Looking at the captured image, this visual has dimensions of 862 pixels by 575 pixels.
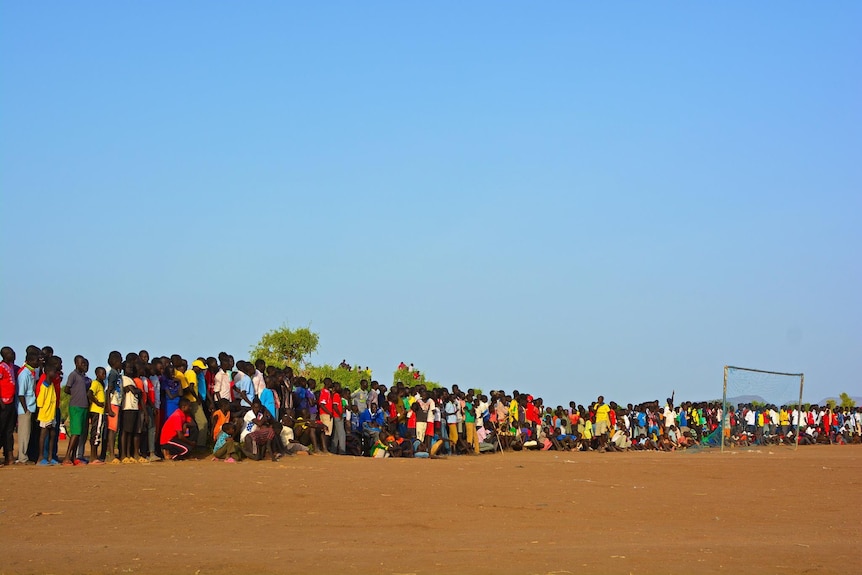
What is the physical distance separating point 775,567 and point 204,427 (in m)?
12.3

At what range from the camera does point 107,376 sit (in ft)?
58.7

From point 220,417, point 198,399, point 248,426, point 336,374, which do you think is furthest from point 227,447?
point 336,374

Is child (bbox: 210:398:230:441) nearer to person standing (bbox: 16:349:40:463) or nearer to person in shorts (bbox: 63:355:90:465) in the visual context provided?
person in shorts (bbox: 63:355:90:465)

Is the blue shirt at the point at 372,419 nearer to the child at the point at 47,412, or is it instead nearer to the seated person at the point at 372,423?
the seated person at the point at 372,423

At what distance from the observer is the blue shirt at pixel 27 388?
16.6 meters

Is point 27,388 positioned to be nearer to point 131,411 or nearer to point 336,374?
point 131,411

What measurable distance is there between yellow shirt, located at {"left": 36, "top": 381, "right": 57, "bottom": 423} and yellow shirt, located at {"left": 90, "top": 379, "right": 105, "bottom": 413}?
0.72m

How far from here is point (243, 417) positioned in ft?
64.2

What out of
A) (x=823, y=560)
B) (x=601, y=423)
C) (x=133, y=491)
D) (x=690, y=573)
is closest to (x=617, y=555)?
(x=690, y=573)

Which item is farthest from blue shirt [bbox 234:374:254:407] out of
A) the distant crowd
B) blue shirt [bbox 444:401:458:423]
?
blue shirt [bbox 444:401:458:423]

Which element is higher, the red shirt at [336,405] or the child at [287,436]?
the red shirt at [336,405]

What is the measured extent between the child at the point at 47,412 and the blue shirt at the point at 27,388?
124 mm

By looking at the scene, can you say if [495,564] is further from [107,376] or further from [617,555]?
[107,376]

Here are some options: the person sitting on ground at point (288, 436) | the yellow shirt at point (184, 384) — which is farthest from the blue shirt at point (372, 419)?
the yellow shirt at point (184, 384)
